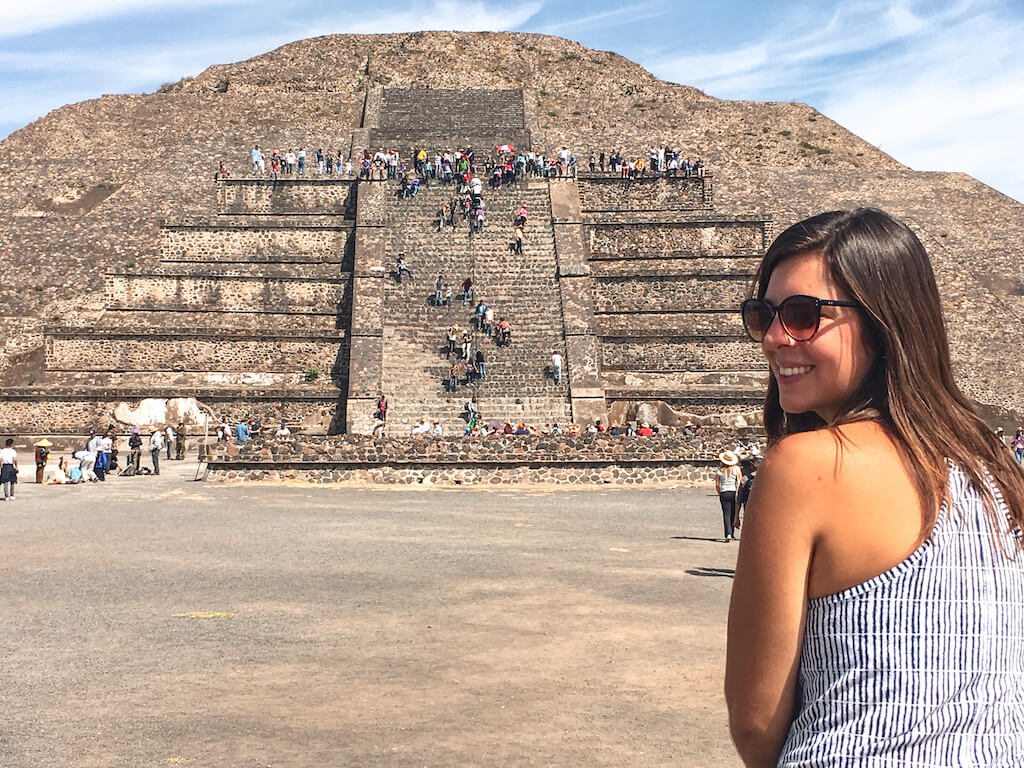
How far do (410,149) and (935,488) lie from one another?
37.9 metres

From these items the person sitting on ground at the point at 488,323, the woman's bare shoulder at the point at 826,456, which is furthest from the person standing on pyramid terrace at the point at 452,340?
the woman's bare shoulder at the point at 826,456

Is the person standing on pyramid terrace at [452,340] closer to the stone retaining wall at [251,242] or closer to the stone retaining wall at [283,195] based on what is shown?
the stone retaining wall at [251,242]

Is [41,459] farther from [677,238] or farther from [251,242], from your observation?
[677,238]

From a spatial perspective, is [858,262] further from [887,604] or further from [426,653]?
[426,653]

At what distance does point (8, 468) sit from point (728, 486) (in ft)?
37.3

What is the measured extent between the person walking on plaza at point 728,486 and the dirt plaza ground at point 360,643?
51cm

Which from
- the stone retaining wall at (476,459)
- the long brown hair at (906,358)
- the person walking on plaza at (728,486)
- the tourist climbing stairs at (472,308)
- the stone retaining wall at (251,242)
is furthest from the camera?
the stone retaining wall at (251,242)

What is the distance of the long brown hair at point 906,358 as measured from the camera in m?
1.99

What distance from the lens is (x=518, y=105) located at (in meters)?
43.4

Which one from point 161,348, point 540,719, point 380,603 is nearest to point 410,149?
point 161,348

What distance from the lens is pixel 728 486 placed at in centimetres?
1386

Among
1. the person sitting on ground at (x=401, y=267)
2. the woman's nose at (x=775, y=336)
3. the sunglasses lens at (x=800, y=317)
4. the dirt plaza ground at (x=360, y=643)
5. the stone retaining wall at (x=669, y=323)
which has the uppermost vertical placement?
the person sitting on ground at (x=401, y=267)

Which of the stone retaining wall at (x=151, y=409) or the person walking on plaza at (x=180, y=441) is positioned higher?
the stone retaining wall at (x=151, y=409)

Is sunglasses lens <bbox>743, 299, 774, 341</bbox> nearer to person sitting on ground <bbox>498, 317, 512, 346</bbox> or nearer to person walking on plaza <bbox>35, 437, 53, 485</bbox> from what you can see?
person walking on plaza <bbox>35, 437, 53, 485</bbox>
